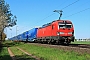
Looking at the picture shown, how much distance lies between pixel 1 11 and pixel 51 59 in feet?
150

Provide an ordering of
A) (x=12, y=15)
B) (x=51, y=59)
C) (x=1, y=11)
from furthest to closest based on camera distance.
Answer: (x=12, y=15)
(x=1, y=11)
(x=51, y=59)

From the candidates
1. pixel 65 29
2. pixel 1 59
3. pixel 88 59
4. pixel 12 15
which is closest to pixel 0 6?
pixel 12 15

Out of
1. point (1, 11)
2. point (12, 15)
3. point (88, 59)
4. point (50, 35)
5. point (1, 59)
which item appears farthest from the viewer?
point (12, 15)

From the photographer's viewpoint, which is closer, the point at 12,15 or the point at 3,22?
the point at 3,22

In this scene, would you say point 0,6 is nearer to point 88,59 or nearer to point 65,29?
point 65,29

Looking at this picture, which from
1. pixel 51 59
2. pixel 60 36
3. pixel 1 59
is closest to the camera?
pixel 51 59

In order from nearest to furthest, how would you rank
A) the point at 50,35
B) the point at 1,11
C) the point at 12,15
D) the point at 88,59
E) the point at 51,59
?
the point at 88,59, the point at 51,59, the point at 50,35, the point at 1,11, the point at 12,15

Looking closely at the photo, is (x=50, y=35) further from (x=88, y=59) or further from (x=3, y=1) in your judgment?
(x=3, y=1)

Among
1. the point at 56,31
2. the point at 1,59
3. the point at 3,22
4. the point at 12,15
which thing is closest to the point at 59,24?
the point at 56,31

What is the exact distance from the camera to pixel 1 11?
58.5 meters

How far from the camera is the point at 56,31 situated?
105 feet

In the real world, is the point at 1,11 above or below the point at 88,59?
above

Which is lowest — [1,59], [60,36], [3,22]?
[1,59]

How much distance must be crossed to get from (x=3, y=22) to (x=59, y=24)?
29.5 metres
